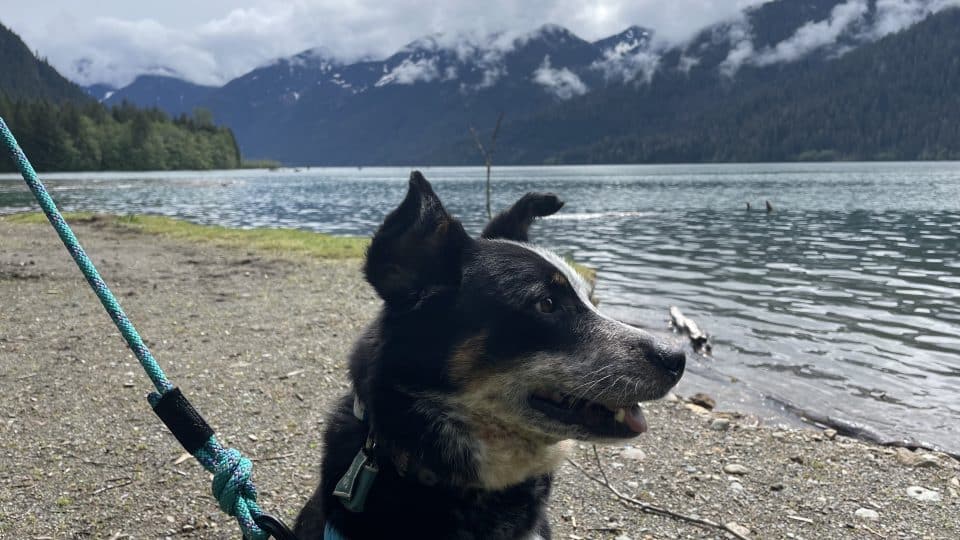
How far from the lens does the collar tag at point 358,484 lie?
323cm

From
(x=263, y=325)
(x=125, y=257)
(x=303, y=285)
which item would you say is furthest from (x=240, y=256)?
(x=263, y=325)

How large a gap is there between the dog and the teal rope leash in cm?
45

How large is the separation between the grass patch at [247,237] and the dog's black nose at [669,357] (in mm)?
17981

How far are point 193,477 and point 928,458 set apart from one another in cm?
782

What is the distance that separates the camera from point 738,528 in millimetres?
5477

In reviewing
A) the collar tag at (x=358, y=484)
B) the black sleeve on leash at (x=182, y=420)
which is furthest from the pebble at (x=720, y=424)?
the black sleeve on leash at (x=182, y=420)

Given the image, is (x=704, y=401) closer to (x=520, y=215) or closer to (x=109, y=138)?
(x=520, y=215)

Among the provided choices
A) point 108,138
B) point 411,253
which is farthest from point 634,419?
point 108,138

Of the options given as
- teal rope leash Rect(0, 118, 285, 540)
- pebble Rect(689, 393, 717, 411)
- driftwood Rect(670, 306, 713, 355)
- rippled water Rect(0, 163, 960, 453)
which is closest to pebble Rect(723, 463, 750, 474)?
pebble Rect(689, 393, 717, 411)

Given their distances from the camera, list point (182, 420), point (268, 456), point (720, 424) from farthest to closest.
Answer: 1. point (720, 424)
2. point (268, 456)
3. point (182, 420)

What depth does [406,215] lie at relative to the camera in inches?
141

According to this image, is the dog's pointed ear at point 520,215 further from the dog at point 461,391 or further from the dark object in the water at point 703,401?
the dark object in the water at point 703,401

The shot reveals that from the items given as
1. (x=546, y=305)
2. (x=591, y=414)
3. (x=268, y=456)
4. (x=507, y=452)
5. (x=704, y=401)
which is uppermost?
(x=546, y=305)

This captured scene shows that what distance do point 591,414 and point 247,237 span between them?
25335 mm
